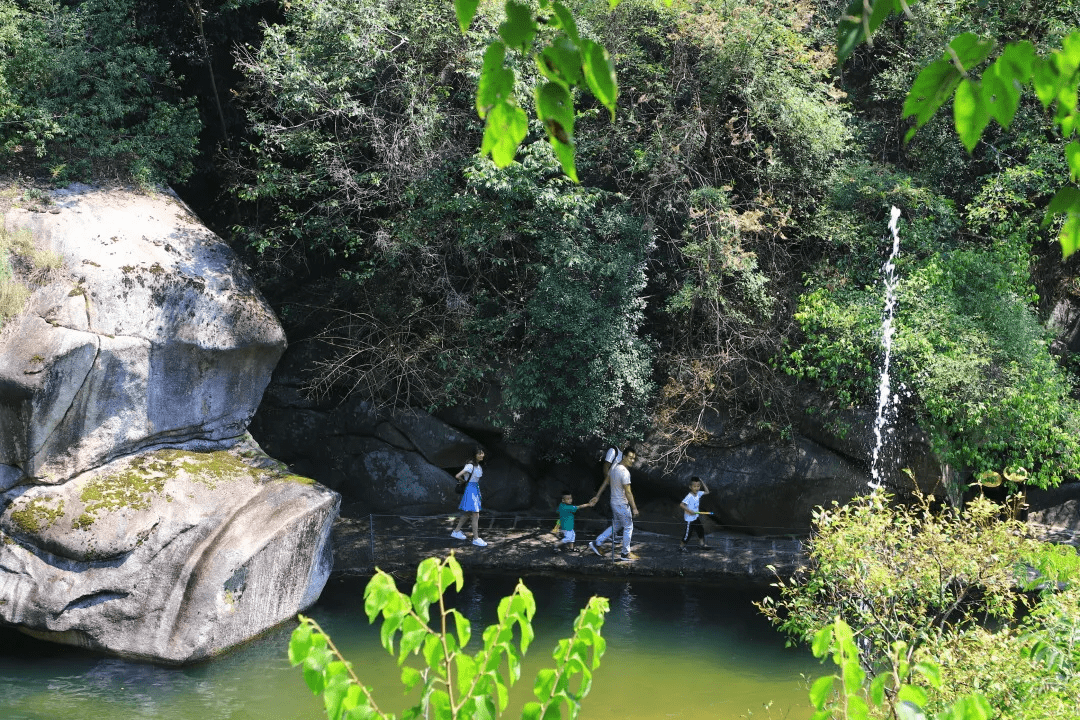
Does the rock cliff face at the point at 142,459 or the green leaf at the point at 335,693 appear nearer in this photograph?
the green leaf at the point at 335,693

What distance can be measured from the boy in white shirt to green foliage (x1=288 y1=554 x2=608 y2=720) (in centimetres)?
1044

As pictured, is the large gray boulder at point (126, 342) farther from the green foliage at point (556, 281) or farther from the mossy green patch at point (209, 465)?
the green foliage at point (556, 281)

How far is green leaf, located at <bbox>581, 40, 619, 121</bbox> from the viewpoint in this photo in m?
2.40

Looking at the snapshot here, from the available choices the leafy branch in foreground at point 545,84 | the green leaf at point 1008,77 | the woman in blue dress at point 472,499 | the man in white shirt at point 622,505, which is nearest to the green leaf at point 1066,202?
the green leaf at point 1008,77

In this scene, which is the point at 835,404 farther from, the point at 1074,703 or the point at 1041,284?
the point at 1074,703

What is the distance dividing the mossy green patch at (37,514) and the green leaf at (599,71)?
956cm

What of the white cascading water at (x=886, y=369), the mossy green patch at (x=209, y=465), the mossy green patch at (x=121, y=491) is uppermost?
the white cascading water at (x=886, y=369)

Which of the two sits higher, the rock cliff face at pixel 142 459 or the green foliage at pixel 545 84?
the green foliage at pixel 545 84

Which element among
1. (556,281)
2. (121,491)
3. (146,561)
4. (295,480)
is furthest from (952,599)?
(121,491)

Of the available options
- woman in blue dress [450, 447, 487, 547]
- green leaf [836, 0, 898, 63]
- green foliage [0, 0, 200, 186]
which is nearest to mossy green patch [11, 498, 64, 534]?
green foliage [0, 0, 200, 186]

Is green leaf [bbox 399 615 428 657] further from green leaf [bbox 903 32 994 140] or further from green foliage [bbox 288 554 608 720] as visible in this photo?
green leaf [bbox 903 32 994 140]

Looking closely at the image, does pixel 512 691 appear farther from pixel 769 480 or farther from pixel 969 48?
pixel 969 48

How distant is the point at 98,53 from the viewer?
13.8 metres

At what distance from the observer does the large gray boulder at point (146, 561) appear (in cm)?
Result: 998
